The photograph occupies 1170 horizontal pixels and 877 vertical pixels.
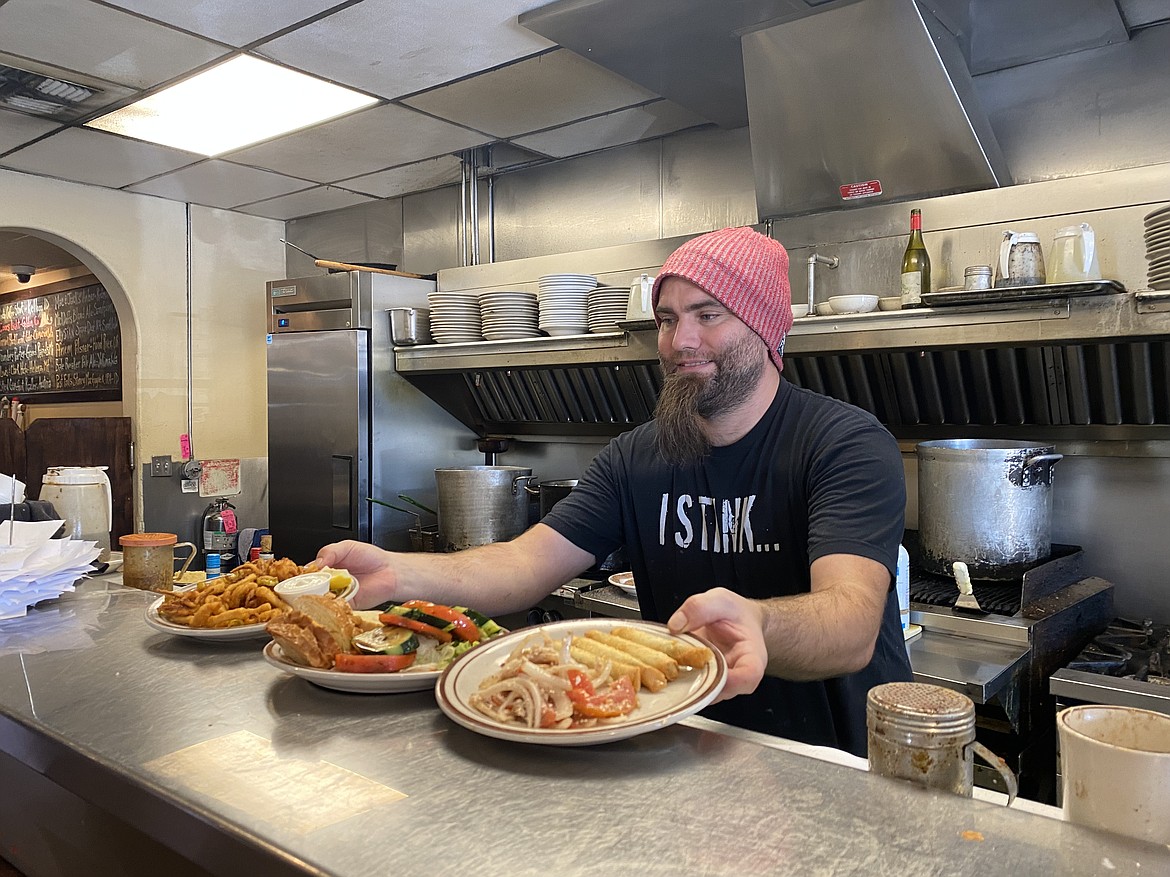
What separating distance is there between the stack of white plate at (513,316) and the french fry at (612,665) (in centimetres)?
298

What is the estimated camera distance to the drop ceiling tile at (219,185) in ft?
16.1

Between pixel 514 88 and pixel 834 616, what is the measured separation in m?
2.92

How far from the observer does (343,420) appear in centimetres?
449

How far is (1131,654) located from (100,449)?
229 inches

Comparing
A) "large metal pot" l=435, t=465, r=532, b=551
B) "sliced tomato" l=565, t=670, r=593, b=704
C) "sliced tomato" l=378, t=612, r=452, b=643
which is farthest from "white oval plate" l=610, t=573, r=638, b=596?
"sliced tomato" l=565, t=670, r=593, b=704

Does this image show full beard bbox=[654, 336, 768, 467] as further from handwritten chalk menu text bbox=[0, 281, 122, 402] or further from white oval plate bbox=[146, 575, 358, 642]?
handwritten chalk menu text bbox=[0, 281, 122, 402]

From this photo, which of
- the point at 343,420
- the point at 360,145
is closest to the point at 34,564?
the point at 343,420

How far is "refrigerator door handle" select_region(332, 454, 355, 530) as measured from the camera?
14.6 ft

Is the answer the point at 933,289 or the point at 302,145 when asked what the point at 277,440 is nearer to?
the point at 302,145

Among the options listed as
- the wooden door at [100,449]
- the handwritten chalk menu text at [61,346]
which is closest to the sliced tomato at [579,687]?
the wooden door at [100,449]

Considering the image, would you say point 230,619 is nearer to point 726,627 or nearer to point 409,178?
point 726,627

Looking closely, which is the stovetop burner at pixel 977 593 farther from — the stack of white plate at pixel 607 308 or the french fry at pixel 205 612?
the french fry at pixel 205 612

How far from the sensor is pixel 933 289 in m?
3.15

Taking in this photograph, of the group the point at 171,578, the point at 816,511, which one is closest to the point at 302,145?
the point at 171,578
